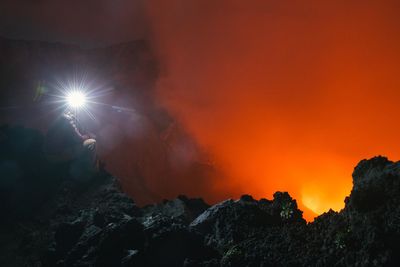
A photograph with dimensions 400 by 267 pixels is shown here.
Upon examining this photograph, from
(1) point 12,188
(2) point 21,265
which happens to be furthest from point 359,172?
(1) point 12,188

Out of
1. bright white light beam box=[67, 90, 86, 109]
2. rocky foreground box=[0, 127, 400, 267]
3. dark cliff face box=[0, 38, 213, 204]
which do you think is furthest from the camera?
dark cliff face box=[0, 38, 213, 204]

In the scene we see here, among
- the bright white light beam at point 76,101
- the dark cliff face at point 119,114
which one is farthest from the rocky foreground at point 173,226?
the dark cliff face at point 119,114

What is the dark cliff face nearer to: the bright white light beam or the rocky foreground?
the bright white light beam

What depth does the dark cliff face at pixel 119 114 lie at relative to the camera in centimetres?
7344

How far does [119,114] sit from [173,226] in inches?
1895

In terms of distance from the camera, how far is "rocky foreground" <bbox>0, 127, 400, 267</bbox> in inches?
989

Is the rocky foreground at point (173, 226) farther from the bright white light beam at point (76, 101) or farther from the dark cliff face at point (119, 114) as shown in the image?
the dark cliff face at point (119, 114)

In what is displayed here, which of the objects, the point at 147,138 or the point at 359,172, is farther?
the point at 147,138

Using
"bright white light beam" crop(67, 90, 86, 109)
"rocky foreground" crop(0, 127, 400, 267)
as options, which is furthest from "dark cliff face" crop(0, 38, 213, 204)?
"rocky foreground" crop(0, 127, 400, 267)

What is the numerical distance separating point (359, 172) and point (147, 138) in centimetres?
5409

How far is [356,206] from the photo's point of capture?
26.0m

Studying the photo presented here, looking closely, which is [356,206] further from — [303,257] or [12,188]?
[12,188]

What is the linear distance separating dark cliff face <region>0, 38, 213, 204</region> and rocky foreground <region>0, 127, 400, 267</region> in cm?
1876

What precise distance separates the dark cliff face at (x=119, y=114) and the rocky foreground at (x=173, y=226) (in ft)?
61.5
